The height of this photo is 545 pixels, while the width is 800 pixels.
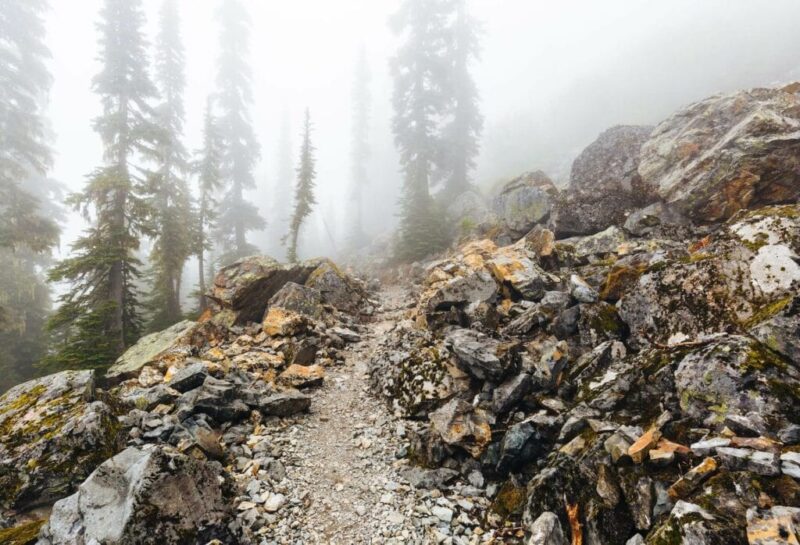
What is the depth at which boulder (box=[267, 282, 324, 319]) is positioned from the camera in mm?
14164

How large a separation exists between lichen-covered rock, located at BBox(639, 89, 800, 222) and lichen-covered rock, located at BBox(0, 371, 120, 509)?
1606 cm

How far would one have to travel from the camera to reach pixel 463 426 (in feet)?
23.0

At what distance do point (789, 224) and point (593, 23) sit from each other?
92351 millimetres

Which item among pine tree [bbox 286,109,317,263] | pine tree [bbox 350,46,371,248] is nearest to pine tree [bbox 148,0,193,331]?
pine tree [bbox 286,109,317,263]

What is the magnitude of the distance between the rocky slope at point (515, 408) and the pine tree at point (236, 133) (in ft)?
78.3

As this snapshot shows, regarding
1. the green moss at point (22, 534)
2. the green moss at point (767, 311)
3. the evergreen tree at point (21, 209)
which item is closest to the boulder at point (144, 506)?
the green moss at point (22, 534)

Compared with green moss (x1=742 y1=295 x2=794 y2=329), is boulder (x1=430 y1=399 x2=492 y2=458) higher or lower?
lower

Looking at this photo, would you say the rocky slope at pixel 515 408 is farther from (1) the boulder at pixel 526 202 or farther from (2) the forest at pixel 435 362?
(1) the boulder at pixel 526 202

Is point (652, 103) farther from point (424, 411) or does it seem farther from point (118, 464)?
point (118, 464)

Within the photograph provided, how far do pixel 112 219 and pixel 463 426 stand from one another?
20176mm

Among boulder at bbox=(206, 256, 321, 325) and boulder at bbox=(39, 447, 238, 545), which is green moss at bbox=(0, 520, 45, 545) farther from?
boulder at bbox=(206, 256, 321, 325)

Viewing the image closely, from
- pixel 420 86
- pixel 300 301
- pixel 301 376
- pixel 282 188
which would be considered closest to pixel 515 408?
pixel 301 376

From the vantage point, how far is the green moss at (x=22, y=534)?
4648 millimetres

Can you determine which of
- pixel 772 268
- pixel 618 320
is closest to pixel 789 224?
pixel 772 268
